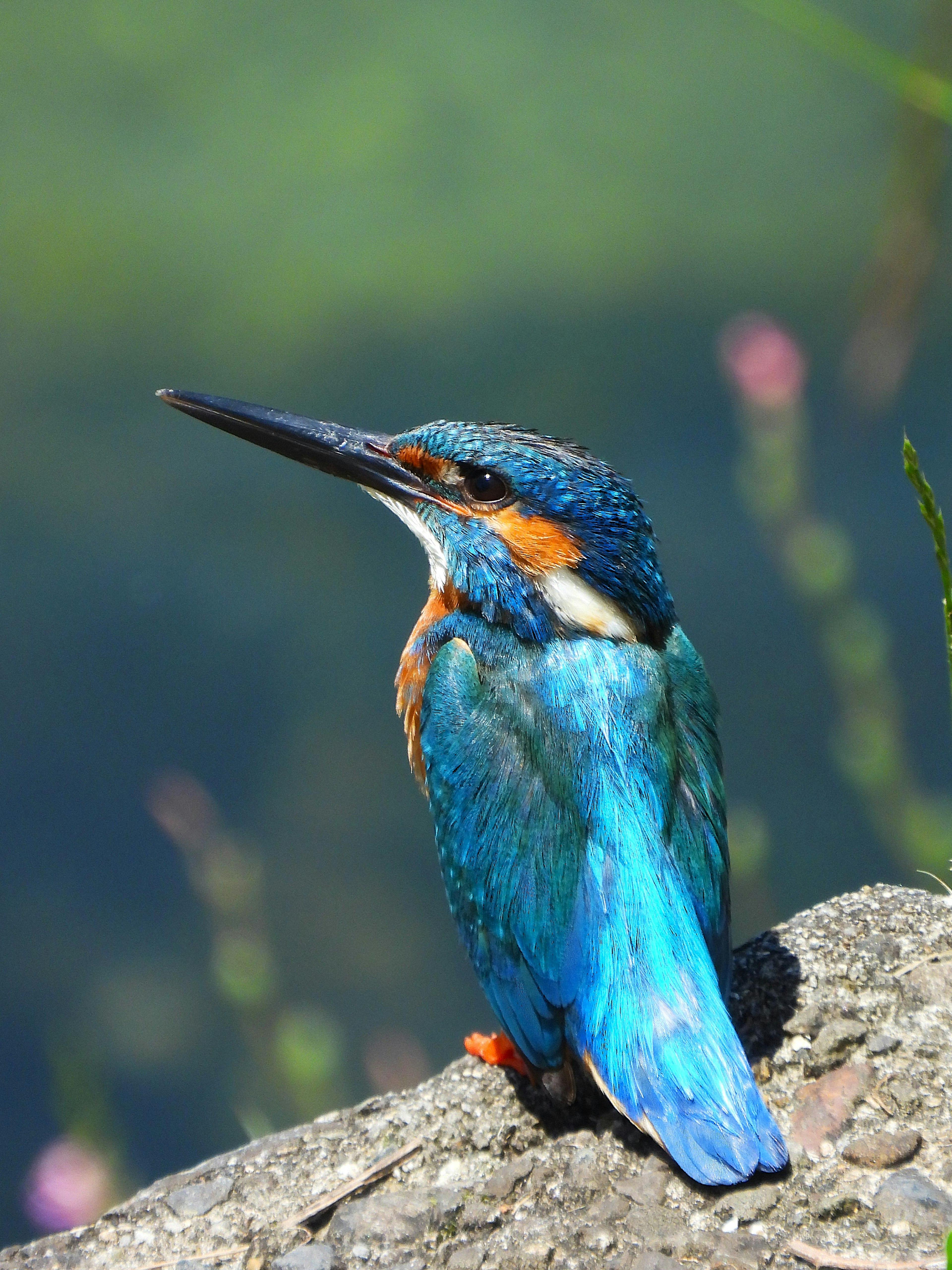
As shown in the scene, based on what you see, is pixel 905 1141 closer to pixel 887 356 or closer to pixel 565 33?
pixel 887 356

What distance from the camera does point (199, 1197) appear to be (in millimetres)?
2113

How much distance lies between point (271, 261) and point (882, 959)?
3.30 m

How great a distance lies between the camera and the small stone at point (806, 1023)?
2172 mm

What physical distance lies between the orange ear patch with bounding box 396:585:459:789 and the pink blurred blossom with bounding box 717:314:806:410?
1.13 m

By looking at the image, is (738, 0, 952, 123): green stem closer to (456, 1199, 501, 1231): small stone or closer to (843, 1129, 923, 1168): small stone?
(843, 1129, 923, 1168): small stone

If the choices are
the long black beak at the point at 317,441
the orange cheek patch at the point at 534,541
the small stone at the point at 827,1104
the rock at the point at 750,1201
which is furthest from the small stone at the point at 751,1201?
the long black beak at the point at 317,441

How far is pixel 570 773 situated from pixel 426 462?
0.71 metres

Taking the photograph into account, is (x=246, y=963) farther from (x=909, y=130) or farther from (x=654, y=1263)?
(x=909, y=130)

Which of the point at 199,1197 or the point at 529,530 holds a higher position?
the point at 529,530

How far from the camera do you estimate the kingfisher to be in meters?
1.99

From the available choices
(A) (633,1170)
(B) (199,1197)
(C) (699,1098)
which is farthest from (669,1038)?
(B) (199,1197)

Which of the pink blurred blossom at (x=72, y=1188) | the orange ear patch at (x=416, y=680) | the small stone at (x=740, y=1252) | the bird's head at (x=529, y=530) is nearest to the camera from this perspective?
the small stone at (x=740, y=1252)

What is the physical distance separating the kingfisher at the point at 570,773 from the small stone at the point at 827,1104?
11 cm

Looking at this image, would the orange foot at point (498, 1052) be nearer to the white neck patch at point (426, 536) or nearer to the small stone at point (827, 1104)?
the small stone at point (827, 1104)
